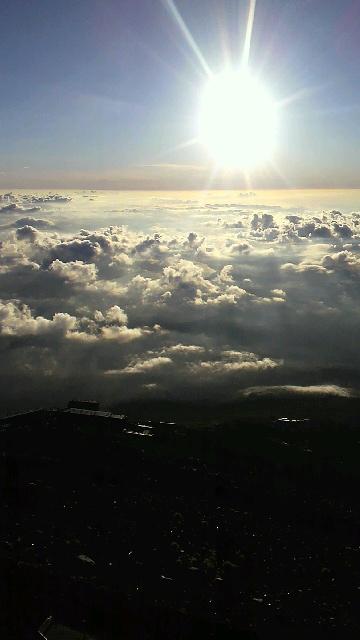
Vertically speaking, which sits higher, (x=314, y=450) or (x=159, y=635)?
(x=159, y=635)

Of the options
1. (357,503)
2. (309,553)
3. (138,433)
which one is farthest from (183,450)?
(309,553)

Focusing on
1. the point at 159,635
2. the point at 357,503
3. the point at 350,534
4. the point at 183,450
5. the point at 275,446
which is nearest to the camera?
the point at 159,635

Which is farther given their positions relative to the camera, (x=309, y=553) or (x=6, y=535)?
(x=309, y=553)

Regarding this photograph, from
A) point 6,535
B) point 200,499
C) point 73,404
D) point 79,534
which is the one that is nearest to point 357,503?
point 200,499

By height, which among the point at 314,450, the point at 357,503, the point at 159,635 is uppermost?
the point at 159,635

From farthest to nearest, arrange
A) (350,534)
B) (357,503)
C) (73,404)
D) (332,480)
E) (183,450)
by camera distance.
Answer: (73,404) → (183,450) → (332,480) → (357,503) → (350,534)

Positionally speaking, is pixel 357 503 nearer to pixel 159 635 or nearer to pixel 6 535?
pixel 159 635

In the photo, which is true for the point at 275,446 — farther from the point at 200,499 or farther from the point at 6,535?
the point at 6,535
